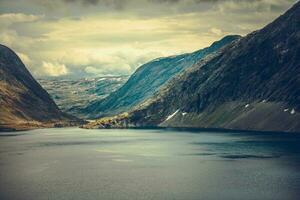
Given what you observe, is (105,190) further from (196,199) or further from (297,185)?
(297,185)

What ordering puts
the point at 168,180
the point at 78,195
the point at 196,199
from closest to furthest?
1. the point at 196,199
2. the point at 78,195
3. the point at 168,180

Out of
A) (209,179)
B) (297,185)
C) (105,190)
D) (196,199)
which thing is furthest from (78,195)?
(297,185)

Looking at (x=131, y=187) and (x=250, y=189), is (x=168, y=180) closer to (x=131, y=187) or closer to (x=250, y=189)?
(x=131, y=187)

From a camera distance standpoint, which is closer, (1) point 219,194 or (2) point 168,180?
(1) point 219,194

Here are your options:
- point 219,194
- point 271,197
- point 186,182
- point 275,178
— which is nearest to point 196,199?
point 219,194

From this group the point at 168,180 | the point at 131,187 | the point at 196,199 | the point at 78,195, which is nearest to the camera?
the point at 196,199

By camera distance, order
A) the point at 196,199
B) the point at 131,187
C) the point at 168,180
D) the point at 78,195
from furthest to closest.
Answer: the point at 168,180
the point at 131,187
the point at 78,195
the point at 196,199

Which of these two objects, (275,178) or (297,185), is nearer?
(297,185)

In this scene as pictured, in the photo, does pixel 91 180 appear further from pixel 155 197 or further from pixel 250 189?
pixel 250 189
